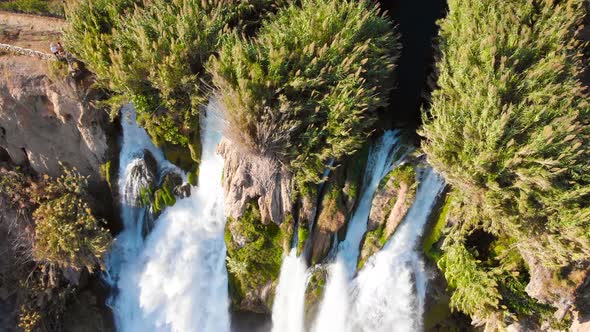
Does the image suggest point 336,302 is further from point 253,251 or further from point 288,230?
point 253,251

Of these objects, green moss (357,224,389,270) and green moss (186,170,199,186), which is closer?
green moss (357,224,389,270)

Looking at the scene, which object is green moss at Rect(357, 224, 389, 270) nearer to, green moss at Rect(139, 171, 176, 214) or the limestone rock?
the limestone rock

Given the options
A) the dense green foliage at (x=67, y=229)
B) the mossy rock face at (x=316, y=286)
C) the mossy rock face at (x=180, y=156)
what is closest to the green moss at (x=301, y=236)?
the mossy rock face at (x=316, y=286)

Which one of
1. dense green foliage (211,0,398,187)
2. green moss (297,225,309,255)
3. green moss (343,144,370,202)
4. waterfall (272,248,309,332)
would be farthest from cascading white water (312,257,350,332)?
dense green foliage (211,0,398,187)

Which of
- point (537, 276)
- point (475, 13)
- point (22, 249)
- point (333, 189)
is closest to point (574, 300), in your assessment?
point (537, 276)

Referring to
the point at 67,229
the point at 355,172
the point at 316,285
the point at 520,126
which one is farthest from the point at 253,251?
the point at 520,126

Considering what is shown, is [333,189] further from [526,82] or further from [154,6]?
[154,6]
